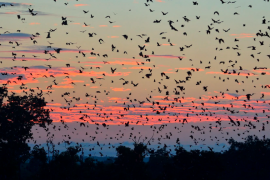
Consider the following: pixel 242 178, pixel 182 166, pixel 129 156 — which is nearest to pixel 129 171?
pixel 129 156

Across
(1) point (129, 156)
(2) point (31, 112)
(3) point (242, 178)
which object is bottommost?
(3) point (242, 178)

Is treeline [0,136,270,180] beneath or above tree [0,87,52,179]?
beneath

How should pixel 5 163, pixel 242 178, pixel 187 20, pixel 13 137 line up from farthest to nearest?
pixel 242 178 < pixel 13 137 < pixel 5 163 < pixel 187 20

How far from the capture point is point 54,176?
87750mm

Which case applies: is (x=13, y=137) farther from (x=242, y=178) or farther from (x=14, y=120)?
(x=242, y=178)

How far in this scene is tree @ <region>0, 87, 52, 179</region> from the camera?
305 ft

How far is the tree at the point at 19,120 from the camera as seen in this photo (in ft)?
305

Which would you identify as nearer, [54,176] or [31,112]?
[54,176]

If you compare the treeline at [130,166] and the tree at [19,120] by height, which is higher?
the tree at [19,120]

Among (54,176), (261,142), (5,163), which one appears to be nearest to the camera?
(5,163)

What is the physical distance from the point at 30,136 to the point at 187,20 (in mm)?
63120

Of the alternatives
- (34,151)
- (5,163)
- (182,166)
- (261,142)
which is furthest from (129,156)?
(261,142)

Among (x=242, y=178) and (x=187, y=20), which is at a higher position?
(x=187, y=20)

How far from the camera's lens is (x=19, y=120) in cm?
Answer: 9556
